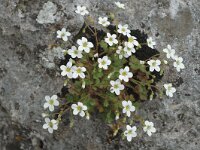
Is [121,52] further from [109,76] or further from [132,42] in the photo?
[109,76]

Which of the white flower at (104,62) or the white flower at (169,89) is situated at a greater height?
the white flower at (104,62)

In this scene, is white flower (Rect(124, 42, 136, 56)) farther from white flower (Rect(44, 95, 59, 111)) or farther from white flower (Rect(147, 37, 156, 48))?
white flower (Rect(44, 95, 59, 111))

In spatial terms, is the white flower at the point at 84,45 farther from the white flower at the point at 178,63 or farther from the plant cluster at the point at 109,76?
the white flower at the point at 178,63

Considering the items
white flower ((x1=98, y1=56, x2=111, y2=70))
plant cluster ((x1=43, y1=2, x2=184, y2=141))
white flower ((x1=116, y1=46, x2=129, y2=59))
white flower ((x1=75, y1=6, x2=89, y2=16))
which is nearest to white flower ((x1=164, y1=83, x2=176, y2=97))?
plant cluster ((x1=43, y1=2, x2=184, y2=141))

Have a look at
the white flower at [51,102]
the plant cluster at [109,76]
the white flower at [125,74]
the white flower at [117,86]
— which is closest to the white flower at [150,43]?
the plant cluster at [109,76]

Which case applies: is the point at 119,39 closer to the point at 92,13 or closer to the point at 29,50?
the point at 92,13

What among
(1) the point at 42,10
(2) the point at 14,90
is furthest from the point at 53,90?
(1) the point at 42,10
